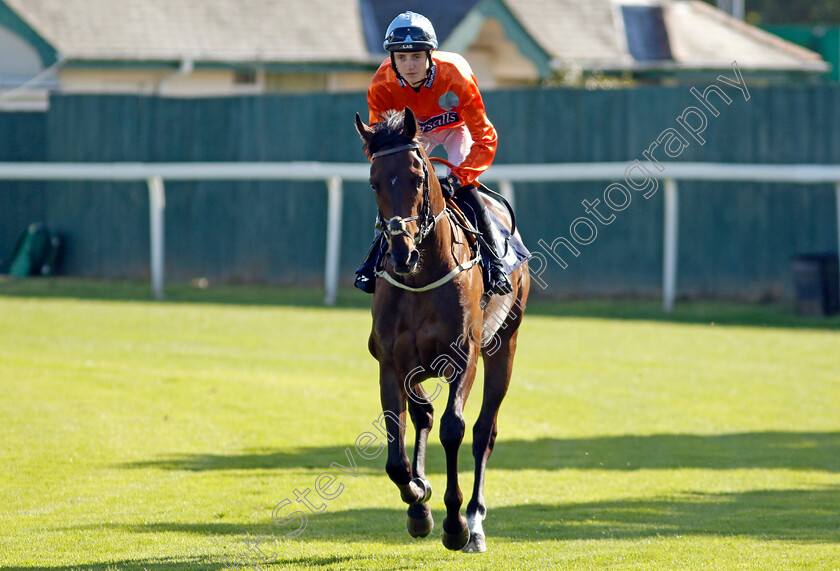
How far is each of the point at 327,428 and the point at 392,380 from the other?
3.82 m

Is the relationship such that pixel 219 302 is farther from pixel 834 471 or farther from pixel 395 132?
pixel 395 132

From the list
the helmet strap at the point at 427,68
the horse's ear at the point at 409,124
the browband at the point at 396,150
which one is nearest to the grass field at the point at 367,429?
the browband at the point at 396,150

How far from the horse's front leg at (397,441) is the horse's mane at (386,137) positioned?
124 centimetres

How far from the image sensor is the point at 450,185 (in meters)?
6.66

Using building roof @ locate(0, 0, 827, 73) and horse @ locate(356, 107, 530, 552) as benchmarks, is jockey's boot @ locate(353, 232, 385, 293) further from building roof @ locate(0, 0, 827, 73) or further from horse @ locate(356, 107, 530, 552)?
building roof @ locate(0, 0, 827, 73)

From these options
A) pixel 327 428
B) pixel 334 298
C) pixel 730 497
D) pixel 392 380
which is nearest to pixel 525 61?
pixel 334 298

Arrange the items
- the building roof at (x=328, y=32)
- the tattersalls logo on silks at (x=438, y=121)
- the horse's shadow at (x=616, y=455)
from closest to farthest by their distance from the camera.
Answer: the tattersalls logo on silks at (x=438, y=121) → the horse's shadow at (x=616, y=455) → the building roof at (x=328, y=32)

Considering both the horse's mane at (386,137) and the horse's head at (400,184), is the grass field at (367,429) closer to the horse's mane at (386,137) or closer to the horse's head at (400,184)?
the horse's head at (400,184)

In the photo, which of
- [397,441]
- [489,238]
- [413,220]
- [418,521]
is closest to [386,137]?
[413,220]

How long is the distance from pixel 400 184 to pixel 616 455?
4476 millimetres

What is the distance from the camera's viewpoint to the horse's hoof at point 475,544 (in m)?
6.39

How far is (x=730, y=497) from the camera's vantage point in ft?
26.6

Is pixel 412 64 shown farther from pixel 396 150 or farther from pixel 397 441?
pixel 397 441

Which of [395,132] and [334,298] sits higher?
[395,132]
